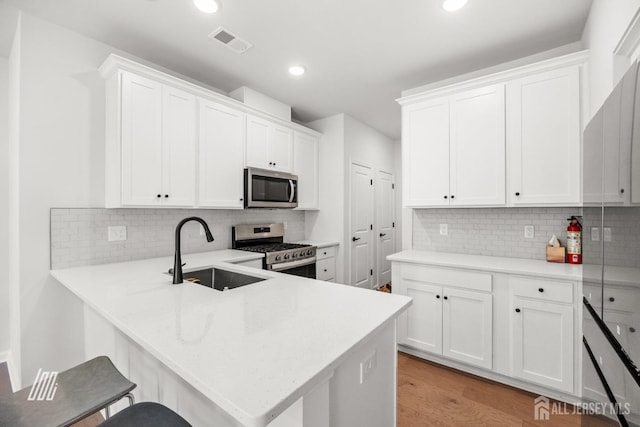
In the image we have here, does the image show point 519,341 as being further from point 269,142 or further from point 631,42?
point 269,142

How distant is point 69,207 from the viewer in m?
2.12

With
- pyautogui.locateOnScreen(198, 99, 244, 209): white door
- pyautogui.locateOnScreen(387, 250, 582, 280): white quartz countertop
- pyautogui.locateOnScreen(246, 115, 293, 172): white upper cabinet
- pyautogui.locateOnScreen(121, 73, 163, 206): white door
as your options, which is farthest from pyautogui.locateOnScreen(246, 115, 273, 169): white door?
pyautogui.locateOnScreen(387, 250, 582, 280): white quartz countertop

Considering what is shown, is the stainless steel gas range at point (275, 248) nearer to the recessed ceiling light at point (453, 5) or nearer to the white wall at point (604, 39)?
the recessed ceiling light at point (453, 5)

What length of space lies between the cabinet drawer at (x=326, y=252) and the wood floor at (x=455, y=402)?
5.14 feet

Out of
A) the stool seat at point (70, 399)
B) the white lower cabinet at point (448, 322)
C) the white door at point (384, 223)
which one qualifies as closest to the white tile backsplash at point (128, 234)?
the stool seat at point (70, 399)

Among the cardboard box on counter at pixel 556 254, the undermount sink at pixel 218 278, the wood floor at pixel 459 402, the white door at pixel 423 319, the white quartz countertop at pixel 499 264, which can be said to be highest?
the cardboard box on counter at pixel 556 254

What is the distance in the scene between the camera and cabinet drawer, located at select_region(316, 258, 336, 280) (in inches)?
140

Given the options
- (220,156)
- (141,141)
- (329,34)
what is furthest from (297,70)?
(141,141)

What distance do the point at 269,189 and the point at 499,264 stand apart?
2.35 m

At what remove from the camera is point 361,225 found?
4.32 metres

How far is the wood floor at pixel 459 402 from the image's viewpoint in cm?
182

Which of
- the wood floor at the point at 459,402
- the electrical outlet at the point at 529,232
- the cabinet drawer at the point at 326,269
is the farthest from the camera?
the cabinet drawer at the point at 326,269

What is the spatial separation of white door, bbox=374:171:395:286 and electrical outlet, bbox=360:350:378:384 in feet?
12.1

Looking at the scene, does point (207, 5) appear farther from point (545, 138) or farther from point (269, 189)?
point (545, 138)
